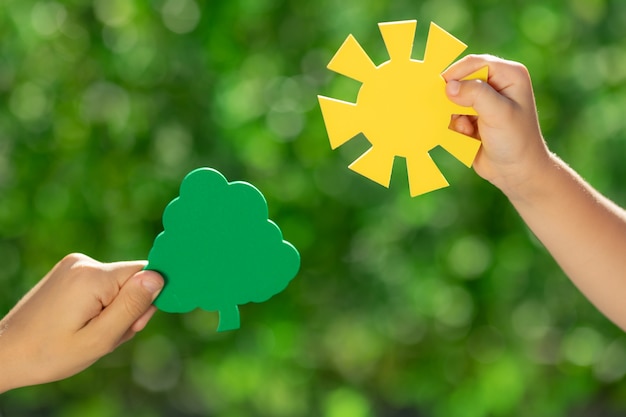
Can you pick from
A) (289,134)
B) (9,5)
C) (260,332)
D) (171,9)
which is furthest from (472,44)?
(9,5)

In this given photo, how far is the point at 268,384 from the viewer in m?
2.23

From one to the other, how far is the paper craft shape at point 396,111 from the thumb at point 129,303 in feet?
0.96

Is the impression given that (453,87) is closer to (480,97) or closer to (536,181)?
(480,97)

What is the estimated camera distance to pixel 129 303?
119 centimetres

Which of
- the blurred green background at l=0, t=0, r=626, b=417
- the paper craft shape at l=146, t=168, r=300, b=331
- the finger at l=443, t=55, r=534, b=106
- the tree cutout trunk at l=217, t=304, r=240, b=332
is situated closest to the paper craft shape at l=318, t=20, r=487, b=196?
the finger at l=443, t=55, r=534, b=106

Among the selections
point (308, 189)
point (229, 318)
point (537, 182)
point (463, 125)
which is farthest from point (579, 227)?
point (308, 189)

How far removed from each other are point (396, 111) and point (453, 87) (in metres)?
0.08

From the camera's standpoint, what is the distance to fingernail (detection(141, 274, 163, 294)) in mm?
1186

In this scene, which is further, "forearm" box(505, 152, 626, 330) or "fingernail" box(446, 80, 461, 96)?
"forearm" box(505, 152, 626, 330)

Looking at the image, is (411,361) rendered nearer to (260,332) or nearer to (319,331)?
(319,331)

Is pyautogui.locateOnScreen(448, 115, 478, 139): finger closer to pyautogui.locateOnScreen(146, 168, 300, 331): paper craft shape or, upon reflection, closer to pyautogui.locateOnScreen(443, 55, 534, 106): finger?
pyautogui.locateOnScreen(443, 55, 534, 106): finger

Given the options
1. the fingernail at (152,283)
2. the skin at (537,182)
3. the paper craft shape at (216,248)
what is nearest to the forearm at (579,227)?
the skin at (537,182)

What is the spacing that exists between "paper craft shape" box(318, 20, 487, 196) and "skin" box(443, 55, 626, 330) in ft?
0.10

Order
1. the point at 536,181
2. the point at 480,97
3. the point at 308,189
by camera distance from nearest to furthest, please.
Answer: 1. the point at 480,97
2. the point at 536,181
3. the point at 308,189
